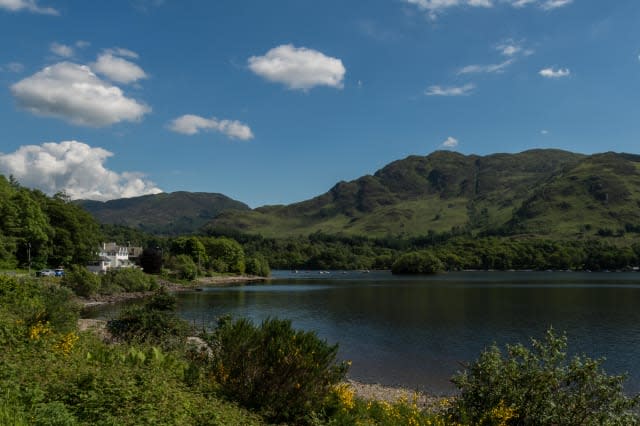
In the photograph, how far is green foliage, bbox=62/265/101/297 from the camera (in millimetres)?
82338

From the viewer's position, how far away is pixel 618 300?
9338 cm

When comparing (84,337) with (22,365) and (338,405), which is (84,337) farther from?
(338,405)

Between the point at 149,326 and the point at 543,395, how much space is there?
22142 millimetres

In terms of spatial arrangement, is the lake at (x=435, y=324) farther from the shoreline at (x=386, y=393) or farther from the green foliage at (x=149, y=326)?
the green foliage at (x=149, y=326)

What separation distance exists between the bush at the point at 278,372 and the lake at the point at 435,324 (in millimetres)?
13570

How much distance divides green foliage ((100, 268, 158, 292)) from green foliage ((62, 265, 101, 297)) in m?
6.59

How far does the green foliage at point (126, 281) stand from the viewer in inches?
3787

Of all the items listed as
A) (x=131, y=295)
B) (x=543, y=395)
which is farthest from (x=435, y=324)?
(x=131, y=295)

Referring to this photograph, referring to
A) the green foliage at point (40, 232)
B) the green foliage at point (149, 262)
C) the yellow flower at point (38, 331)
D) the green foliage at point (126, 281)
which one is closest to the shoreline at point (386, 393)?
the yellow flower at point (38, 331)

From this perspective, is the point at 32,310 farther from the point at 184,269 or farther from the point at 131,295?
the point at 184,269

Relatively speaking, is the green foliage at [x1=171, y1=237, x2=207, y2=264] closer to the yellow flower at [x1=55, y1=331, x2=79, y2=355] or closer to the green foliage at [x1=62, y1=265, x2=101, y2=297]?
the green foliage at [x1=62, y1=265, x2=101, y2=297]

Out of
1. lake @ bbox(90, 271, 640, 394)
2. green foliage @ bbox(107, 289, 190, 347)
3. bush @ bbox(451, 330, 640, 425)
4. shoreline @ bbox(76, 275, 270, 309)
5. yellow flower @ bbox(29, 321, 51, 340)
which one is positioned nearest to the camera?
bush @ bbox(451, 330, 640, 425)

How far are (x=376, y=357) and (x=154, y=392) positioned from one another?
36.1 meters

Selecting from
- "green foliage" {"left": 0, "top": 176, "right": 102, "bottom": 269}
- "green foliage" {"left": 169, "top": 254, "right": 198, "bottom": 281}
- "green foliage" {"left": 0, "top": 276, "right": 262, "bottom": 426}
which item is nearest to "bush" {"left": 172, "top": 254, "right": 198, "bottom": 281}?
"green foliage" {"left": 169, "top": 254, "right": 198, "bottom": 281}
